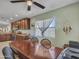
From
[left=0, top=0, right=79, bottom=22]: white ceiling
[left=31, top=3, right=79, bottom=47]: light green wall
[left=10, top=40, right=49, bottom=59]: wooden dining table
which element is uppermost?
[left=0, top=0, right=79, bottom=22]: white ceiling

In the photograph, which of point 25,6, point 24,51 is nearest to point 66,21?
point 25,6

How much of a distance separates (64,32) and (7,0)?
3155 millimetres

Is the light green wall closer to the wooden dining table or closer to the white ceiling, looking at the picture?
the white ceiling

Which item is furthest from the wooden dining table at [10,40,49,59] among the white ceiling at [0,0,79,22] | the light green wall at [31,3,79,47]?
the light green wall at [31,3,79,47]

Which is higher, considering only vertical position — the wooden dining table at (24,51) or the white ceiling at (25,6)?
the white ceiling at (25,6)

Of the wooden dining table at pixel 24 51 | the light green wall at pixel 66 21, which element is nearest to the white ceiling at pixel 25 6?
the light green wall at pixel 66 21

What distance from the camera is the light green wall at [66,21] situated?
4785mm

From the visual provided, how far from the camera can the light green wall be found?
4785mm

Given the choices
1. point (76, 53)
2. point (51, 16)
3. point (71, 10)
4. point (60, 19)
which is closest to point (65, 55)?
point (76, 53)

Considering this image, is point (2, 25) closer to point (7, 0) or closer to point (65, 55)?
point (7, 0)

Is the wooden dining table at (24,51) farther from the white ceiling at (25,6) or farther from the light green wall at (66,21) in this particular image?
the light green wall at (66,21)

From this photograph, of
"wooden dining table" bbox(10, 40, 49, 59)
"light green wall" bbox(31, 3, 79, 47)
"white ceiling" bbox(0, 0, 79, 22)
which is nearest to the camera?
"wooden dining table" bbox(10, 40, 49, 59)

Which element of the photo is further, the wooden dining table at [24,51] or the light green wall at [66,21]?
the light green wall at [66,21]

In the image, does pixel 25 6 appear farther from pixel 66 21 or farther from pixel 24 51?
pixel 24 51
